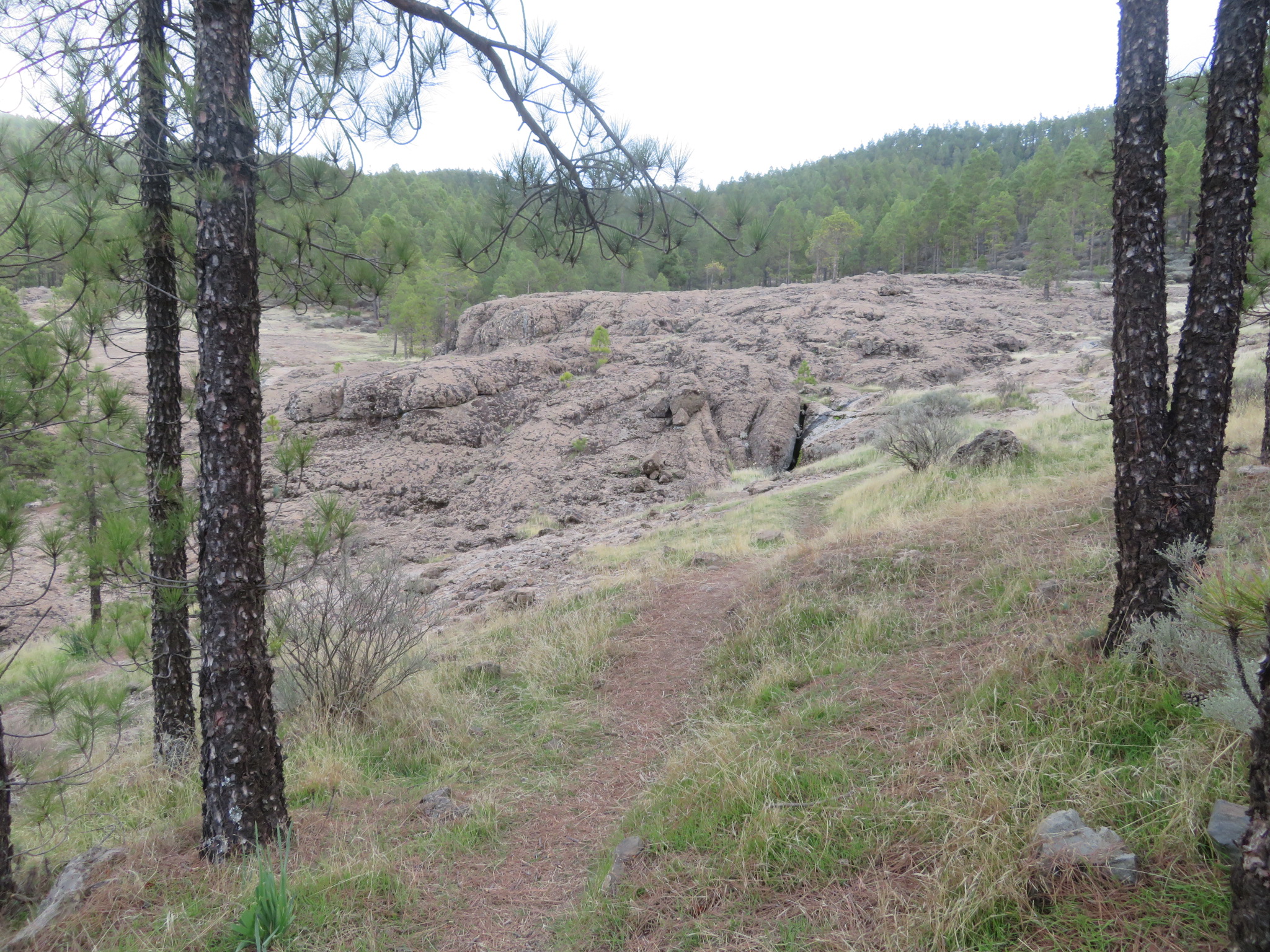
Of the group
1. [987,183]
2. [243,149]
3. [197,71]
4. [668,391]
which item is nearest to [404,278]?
[243,149]

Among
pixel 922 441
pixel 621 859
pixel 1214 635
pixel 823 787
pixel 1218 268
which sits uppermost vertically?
pixel 1218 268

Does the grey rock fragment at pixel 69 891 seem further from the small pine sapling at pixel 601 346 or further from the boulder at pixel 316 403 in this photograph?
the small pine sapling at pixel 601 346

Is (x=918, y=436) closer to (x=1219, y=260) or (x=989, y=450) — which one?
(x=989, y=450)

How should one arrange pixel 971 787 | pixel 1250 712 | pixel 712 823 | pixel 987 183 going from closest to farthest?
pixel 1250 712 < pixel 971 787 < pixel 712 823 < pixel 987 183

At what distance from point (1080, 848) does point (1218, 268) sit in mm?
2950

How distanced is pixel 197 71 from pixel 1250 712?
4965 mm

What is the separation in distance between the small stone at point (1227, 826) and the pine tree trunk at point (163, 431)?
14.6ft

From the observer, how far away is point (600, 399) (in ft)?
62.1

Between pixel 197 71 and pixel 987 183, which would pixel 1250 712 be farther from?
pixel 987 183

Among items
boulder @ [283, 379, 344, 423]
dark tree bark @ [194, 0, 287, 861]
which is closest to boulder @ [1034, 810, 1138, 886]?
dark tree bark @ [194, 0, 287, 861]

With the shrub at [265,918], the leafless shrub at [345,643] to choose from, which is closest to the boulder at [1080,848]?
the shrub at [265,918]

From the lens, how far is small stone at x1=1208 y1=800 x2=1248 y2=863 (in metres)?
2.07

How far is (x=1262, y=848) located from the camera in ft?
5.05

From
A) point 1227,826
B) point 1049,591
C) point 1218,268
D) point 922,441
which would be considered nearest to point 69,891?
point 1227,826
